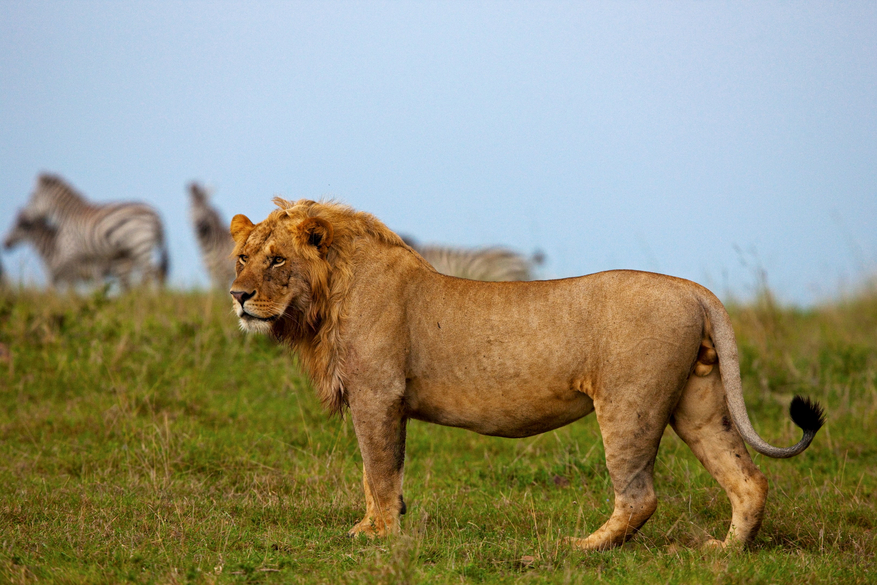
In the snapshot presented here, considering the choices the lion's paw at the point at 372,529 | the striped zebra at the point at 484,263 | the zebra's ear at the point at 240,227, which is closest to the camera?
the lion's paw at the point at 372,529

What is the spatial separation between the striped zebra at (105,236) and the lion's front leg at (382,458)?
9483 mm

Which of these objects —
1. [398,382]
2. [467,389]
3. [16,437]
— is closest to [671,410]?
[467,389]

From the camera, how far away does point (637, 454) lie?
451 centimetres

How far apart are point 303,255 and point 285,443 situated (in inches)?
106

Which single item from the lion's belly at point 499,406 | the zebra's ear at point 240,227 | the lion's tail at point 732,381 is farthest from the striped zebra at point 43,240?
the lion's tail at point 732,381

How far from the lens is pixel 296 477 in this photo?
620cm

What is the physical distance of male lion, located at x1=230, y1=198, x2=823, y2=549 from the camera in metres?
4.50

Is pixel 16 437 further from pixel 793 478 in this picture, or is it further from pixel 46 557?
pixel 793 478

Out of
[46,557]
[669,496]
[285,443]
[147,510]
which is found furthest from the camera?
[285,443]

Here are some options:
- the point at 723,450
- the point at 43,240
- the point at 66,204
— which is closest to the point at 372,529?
the point at 723,450

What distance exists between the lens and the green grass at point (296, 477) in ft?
13.9

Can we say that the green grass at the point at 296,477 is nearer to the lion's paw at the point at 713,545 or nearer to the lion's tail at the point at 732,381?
the lion's paw at the point at 713,545

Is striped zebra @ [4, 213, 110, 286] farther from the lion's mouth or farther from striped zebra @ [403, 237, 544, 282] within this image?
the lion's mouth

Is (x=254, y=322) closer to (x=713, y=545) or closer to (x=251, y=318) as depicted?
(x=251, y=318)
